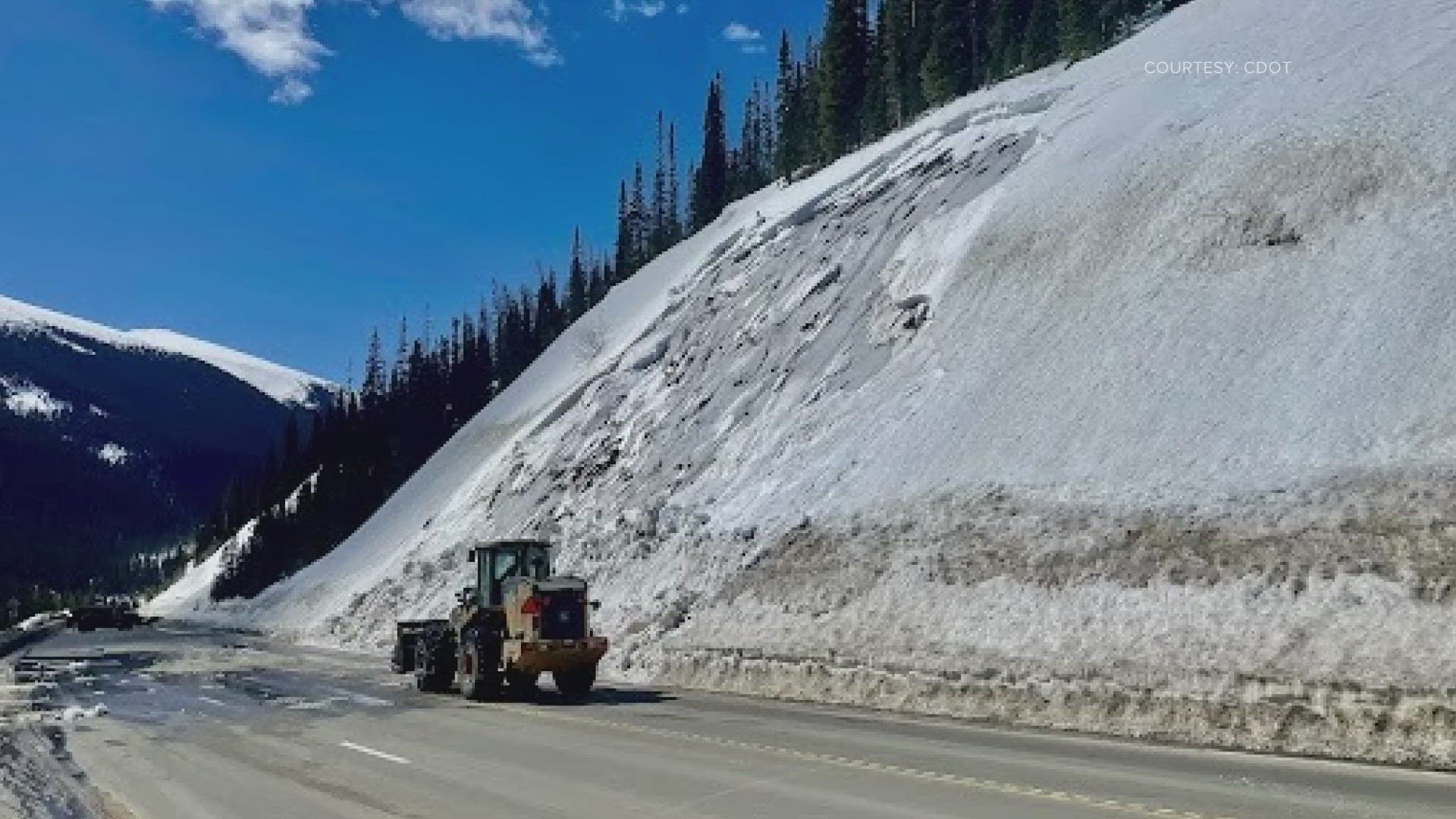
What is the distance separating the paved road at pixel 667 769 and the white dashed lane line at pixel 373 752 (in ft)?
0.14

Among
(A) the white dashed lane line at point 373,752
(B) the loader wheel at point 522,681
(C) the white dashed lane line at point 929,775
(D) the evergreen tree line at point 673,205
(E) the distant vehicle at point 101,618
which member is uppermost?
(D) the evergreen tree line at point 673,205

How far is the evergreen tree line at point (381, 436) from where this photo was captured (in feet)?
373

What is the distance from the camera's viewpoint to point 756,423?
38938 millimetres

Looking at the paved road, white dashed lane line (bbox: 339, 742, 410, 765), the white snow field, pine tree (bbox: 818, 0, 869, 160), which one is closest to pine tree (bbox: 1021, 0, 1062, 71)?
pine tree (bbox: 818, 0, 869, 160)

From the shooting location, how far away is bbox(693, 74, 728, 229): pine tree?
108875 millimetres

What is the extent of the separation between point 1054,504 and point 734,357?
23601 millimetres

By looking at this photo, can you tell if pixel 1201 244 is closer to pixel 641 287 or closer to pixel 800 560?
pixel 800 560

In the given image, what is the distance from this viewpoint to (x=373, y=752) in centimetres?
1536

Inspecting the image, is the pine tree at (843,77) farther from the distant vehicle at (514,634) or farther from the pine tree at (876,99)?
the distant vehicle at (514,634)

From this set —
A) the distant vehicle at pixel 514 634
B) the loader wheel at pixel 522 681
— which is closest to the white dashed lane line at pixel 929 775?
the distant vehicle at pixel 514 634

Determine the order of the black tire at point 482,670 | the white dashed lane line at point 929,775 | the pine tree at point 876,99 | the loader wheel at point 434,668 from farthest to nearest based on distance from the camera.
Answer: the pine tree at point 876,99 → the loader wheel at point 434,668 → the black tire at point 482,670 → the white dashed lane line at point 929,775

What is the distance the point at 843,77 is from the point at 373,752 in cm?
7924

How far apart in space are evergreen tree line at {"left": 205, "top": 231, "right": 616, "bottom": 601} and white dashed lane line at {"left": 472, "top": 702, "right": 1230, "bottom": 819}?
95.5 meters

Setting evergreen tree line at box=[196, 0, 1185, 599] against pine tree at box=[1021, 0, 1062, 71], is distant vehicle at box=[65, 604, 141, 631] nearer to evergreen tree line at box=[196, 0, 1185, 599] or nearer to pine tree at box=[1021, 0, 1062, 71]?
evergreen tree line at box=[196, 0, 1185, 599]
